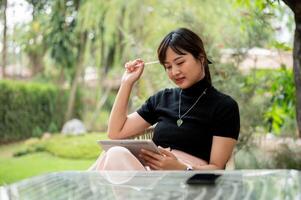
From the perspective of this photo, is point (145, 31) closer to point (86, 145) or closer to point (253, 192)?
point (86, 145)

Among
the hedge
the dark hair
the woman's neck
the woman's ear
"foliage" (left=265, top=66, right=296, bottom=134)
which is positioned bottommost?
the hedge

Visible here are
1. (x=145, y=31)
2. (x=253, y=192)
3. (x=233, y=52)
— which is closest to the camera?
(x=253, y=192)

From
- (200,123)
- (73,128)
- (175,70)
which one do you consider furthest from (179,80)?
(73,128)

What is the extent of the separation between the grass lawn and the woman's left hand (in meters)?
5.43

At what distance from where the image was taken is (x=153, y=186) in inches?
45.1

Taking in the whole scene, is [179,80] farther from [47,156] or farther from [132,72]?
[47,156]

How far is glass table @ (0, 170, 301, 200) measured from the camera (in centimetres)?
105

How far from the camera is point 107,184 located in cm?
120

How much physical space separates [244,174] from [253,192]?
21 cm

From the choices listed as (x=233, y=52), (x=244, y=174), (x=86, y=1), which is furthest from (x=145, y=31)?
(x=244, y=174)

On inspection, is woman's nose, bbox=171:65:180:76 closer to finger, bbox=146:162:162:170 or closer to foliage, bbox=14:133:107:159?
finger, bbox=146:162:162:170

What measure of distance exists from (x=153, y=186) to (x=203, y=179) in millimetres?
114

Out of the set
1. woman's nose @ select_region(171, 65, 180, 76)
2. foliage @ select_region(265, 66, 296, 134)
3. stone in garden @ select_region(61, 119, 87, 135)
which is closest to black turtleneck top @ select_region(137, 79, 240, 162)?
woman's nose @ select_region(171, 65, 180, 76)

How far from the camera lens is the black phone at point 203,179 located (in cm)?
114
